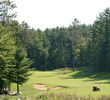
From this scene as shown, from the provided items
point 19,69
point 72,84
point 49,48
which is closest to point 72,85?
point 72,84

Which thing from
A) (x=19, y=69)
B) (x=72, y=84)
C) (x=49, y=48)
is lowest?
(x=72, y=84)

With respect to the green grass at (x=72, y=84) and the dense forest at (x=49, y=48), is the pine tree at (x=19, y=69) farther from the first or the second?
the green grass at (x=72, y=84)

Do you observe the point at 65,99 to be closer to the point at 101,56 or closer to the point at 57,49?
the point at 101,56

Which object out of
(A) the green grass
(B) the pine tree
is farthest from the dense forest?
(A) the green grass

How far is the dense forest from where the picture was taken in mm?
23062

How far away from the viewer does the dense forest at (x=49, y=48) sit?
23062mm

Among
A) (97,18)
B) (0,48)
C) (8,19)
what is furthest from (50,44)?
(0,48)

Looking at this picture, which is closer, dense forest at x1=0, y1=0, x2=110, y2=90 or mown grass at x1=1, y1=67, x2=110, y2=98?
mown grass at x1=1, y1=67, x2=110, y2=98

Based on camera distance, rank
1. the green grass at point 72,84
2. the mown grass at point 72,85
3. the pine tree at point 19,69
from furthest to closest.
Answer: the pine tree at point 19,69
the green grass at point 72,84
the mown grass at point 72,85

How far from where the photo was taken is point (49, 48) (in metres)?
84.3

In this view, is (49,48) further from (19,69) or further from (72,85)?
(19,69)

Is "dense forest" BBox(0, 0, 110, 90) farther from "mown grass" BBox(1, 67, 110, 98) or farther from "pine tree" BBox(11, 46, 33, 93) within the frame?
"mown grass" BBox(1, 67, 110, 98)

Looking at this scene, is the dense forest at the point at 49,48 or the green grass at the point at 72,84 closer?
the green grass at the point at 72,84

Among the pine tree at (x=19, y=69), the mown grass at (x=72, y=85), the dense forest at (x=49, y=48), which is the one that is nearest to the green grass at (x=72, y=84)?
the mown grass at (x=72, y=85)
